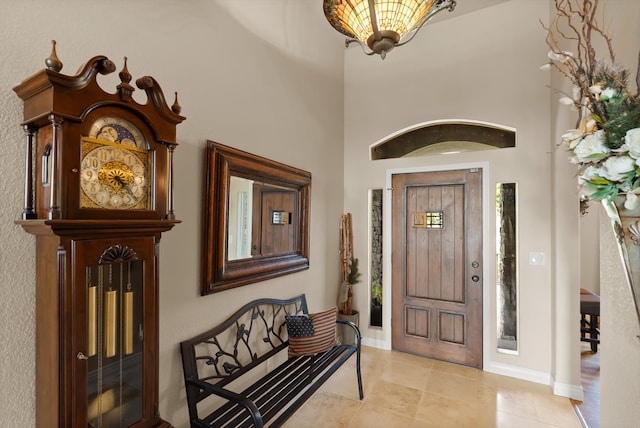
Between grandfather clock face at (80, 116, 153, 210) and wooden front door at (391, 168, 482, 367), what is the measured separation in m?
2.89

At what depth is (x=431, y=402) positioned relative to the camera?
2598 mm

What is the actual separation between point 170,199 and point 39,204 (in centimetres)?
46

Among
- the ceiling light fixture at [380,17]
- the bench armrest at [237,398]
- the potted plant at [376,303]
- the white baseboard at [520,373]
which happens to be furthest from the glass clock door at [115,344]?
the white baseboard at [520,373]

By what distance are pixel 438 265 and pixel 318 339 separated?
1692 millimetres

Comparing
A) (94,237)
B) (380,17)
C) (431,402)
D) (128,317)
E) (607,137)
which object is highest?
(380,17)

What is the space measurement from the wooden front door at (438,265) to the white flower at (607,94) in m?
2.31

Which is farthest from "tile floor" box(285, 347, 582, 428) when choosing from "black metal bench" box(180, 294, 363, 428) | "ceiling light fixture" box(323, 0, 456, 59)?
"ceiling light fixture" box(323, 0, 456, 59)

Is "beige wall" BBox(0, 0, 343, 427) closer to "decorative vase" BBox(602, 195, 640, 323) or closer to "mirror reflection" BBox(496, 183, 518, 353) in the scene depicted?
"mirror reflection" BBox(496, 183, 518, 353)

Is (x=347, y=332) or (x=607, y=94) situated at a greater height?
(x=607, y=94)

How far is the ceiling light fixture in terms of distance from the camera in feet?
4.77

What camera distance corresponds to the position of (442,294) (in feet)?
11.1

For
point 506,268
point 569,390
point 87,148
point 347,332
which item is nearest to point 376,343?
point 347,332

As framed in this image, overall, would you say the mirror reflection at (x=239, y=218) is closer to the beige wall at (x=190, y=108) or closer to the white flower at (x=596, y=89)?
the beige wall at (x=190, y=108)

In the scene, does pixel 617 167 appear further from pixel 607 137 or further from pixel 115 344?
pixel 115 344
